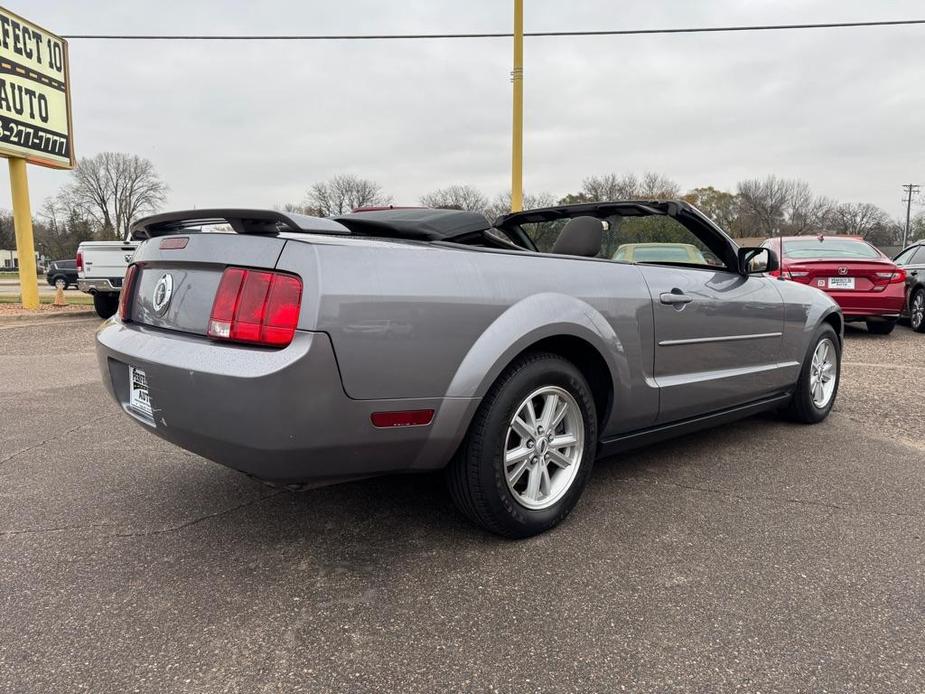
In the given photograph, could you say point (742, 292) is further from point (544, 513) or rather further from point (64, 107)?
point (64, 107)

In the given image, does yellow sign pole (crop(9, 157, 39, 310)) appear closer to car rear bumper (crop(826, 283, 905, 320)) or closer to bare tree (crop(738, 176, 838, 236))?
car rear bumper (crop(826, 283, 905, 320))

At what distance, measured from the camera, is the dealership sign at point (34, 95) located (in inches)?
499

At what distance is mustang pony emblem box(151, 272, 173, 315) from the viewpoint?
7.88ft

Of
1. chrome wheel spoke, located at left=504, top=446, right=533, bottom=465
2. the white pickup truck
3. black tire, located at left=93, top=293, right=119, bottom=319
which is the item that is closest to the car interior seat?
chrome wheel spoke, located at left=504, top=446, right=533, bottom=465

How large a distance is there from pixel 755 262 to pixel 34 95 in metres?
15.0

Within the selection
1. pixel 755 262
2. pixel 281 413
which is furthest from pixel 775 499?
pixel 281 413

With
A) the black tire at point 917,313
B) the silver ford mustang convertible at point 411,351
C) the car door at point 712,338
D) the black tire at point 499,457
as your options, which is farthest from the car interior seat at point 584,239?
the black tire at point 917,313

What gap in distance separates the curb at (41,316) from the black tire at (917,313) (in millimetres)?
15220

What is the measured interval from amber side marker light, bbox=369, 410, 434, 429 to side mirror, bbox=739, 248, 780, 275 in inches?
91.4

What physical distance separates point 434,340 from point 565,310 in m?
0.65

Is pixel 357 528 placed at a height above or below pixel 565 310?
below

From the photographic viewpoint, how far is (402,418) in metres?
2.14

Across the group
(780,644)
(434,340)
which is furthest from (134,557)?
(780,644)

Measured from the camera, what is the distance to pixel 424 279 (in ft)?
7.11
